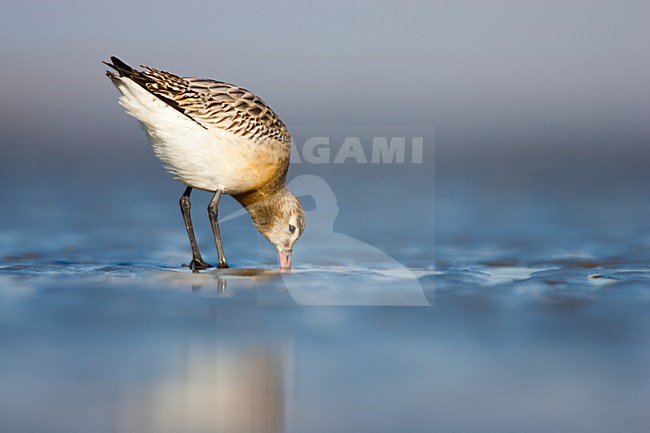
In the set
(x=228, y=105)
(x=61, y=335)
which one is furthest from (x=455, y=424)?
(x=228, y=105)

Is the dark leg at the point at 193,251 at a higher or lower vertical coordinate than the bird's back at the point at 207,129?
lower

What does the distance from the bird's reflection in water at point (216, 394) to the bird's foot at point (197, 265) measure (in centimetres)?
262

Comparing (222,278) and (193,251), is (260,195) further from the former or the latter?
(222,278)

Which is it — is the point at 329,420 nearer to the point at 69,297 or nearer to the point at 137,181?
the point at 69,297

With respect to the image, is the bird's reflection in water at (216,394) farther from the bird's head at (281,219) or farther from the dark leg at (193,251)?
the bird's head at (281,219)

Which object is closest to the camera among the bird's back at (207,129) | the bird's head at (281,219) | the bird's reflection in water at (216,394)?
the bird's reflection in water at (216,394)

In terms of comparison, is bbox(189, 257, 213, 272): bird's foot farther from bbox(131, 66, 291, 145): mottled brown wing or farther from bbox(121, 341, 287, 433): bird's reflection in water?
bbox(121, 341, 287, 433): bird's reflection in water

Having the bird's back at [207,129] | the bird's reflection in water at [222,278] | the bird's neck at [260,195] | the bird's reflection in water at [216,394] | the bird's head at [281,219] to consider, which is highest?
the bird's back at [207,129]

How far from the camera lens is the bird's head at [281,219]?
934 cm

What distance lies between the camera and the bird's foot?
28.8ft

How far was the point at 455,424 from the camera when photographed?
4.86 m

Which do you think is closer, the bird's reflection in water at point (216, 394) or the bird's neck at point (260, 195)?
the bird's reflection in water at point (216, 394)

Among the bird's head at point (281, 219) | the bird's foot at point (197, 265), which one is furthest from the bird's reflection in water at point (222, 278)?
the bird's head at point (281, 219)

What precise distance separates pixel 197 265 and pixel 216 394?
359 centimetres
